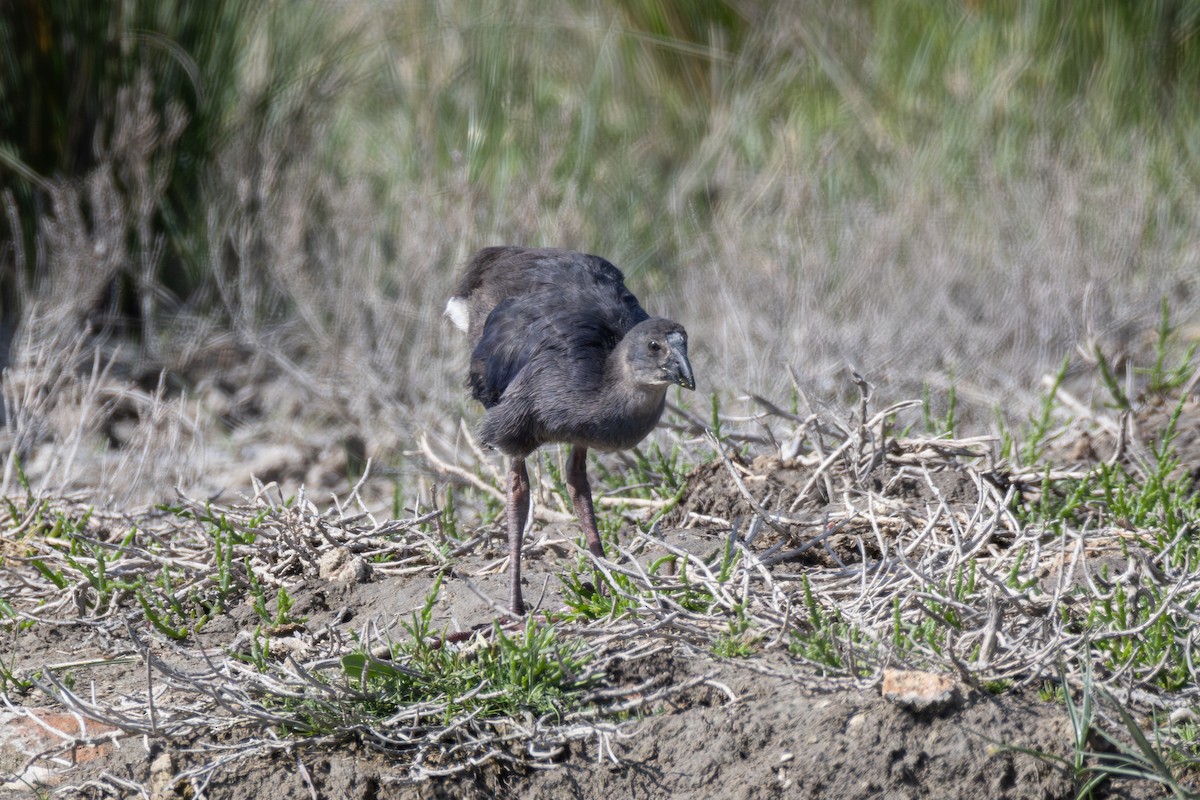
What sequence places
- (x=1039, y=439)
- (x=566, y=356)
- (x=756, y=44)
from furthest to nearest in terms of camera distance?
(x=756, y=44) → (x=1039, y=439) → (x=566, y=356)

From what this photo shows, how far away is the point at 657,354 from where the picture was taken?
11.4 feet

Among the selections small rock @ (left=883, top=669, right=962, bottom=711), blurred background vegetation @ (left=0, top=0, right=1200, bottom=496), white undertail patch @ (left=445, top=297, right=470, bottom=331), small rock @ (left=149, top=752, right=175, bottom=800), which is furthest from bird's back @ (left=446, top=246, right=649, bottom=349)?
small rock @ (left=149, top=752, right=175, bottom=800)

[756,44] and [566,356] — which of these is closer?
[566,356]

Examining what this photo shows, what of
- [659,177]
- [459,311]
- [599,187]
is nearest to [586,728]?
[459,311]

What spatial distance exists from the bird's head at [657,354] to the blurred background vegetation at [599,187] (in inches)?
72.6

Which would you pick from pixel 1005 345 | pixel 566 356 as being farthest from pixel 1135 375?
pixel 566 356

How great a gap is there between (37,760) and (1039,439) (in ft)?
10.9

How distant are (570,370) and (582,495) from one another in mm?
395

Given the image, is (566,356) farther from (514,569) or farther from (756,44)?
(756,44)

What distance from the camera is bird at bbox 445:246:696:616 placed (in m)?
3.52

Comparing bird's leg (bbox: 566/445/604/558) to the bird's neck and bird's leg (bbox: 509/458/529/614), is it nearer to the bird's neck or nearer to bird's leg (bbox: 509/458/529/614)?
bird's leg (bbox: 509/458/529/614)

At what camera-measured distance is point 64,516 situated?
4.16 metres

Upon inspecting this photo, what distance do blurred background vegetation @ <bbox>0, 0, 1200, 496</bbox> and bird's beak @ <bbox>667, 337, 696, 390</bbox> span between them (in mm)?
1939

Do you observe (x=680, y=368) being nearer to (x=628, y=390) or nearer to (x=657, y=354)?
(x=657, y=354)
